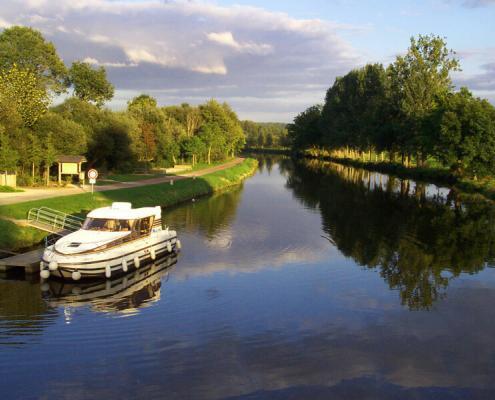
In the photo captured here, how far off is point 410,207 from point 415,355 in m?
38.5

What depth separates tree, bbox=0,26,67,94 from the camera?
83.7 meters

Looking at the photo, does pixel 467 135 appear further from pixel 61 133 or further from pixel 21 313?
pixel 21 313

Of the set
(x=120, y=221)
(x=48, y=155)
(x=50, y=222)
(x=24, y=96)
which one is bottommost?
(x=50, y=222)

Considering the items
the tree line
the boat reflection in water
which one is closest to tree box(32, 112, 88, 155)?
the tree line

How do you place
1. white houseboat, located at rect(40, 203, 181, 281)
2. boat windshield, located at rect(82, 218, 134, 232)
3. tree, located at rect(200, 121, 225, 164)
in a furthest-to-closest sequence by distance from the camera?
1. tree, located at rect(200, 121, 225, 164)
2. boat windshield, located at rect(82, 218, 134, 232)
3. white houseboat, located at rect(40, 203, 181, 281)

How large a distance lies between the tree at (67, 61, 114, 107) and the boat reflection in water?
8056 cm

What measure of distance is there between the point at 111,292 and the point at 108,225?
14.5 feet

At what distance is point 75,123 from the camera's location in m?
58.0

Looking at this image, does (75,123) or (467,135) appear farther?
(467,135)

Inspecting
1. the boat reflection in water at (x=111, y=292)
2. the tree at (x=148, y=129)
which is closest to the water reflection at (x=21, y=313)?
the boat reflection in water at (x=111, y=292)

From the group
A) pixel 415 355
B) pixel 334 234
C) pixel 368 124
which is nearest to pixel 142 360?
pixel 415 355

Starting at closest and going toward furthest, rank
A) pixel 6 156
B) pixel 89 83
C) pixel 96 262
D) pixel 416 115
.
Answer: pixel 96 262 → pixel 6 156 → pixel 416 115 → pixel 89 83

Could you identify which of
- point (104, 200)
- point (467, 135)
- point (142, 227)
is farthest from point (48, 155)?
point (467, 135)

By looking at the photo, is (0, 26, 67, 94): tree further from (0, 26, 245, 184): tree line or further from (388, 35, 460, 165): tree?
(388, 35, 460, 165): tree
